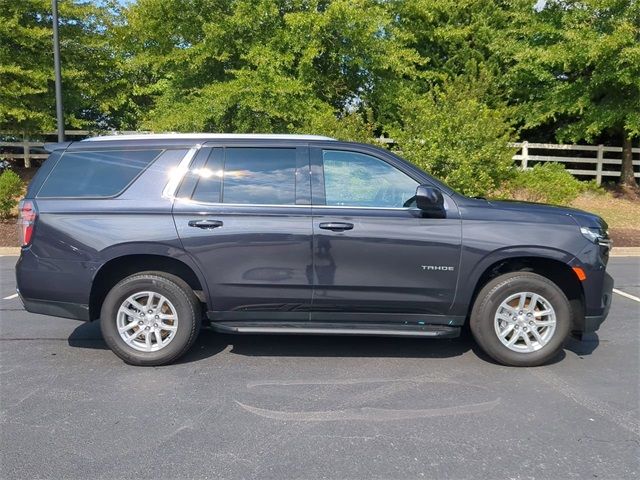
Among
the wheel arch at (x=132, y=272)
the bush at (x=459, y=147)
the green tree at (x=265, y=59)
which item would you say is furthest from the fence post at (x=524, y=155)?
the wheel arch at (x=132, y=272)

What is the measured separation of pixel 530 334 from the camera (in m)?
4.46

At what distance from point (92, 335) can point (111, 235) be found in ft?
4.81

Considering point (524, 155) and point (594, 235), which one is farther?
point (524, 155)

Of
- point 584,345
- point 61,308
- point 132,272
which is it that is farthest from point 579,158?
point 61,308

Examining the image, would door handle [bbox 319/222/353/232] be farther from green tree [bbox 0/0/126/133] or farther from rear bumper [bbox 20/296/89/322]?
green tree [bbox 0/0/126/133]

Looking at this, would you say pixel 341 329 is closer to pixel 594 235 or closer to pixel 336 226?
pixel 336 226

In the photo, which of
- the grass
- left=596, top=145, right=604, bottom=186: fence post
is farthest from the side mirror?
left=596, top=145, right=604, bottom=186: fence post

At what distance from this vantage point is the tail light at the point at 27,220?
4.45 m

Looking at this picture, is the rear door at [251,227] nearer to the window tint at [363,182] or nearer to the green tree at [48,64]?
the window tint at [363,182]

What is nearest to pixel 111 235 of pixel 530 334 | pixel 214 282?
pixel 214 282

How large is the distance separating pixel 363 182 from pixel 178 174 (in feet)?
5.04

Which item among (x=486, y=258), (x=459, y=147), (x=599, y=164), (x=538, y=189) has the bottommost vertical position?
(x=486, y=258)

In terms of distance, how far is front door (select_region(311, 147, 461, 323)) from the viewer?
4.32 meters

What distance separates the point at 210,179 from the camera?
450 centimetres
